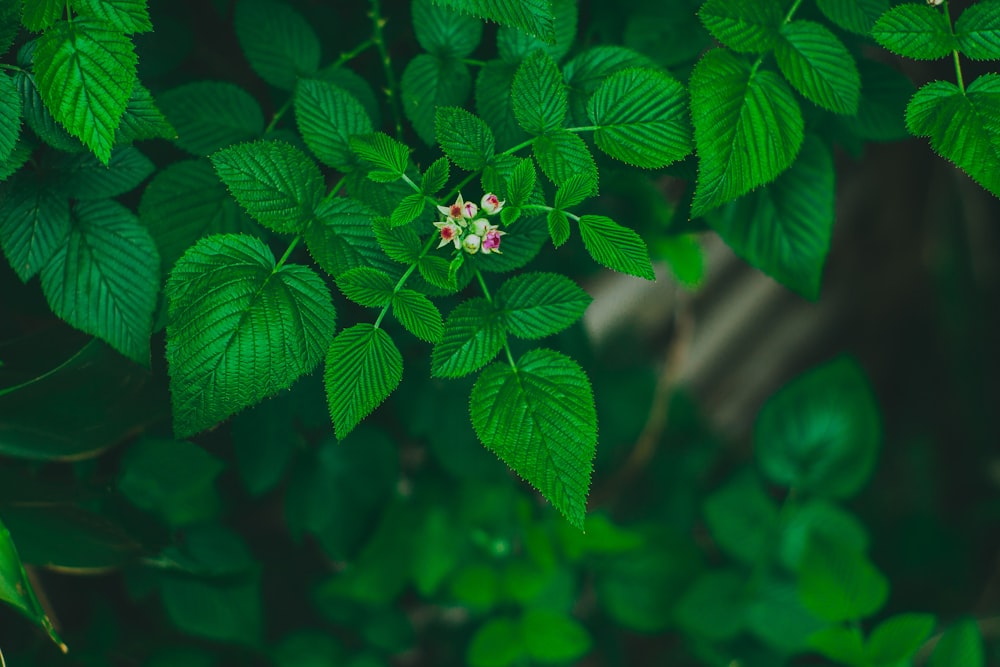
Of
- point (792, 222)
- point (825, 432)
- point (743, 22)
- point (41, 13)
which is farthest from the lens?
point (825, 432)

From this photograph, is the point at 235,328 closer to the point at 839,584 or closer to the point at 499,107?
the point at 499,107

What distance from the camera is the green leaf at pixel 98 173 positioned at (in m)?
0.67

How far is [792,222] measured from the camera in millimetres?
802

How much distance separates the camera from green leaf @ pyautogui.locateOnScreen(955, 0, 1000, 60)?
2.17ft

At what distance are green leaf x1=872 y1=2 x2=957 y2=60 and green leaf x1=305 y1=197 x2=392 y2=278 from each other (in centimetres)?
46

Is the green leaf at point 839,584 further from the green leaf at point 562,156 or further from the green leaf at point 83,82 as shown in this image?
the green leaf at point 83,82

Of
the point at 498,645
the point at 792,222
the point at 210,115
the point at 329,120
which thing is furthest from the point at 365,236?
the point at 498,645

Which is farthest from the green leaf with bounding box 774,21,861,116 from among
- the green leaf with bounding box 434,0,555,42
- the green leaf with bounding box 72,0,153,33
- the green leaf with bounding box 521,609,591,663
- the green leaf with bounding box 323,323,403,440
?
the green leaf with bounding box 521,609,591,663

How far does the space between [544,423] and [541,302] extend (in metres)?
0.11

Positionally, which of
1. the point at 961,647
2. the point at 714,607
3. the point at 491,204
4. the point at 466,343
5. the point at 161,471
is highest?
the point at 491,204

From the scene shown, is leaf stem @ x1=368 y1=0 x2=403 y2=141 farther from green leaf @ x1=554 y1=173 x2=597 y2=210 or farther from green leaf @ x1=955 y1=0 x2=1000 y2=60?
green leaf @ x1=955 y1=0 x2=1000 y2=60

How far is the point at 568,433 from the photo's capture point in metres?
0.62

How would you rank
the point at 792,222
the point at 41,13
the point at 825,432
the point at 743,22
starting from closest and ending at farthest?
1. the point at 41,13
2. the point at 743,22
3. the point at 792,222
4. the point at 825,432

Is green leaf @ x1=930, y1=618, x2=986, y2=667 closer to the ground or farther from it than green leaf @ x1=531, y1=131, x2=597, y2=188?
closer to the ground
